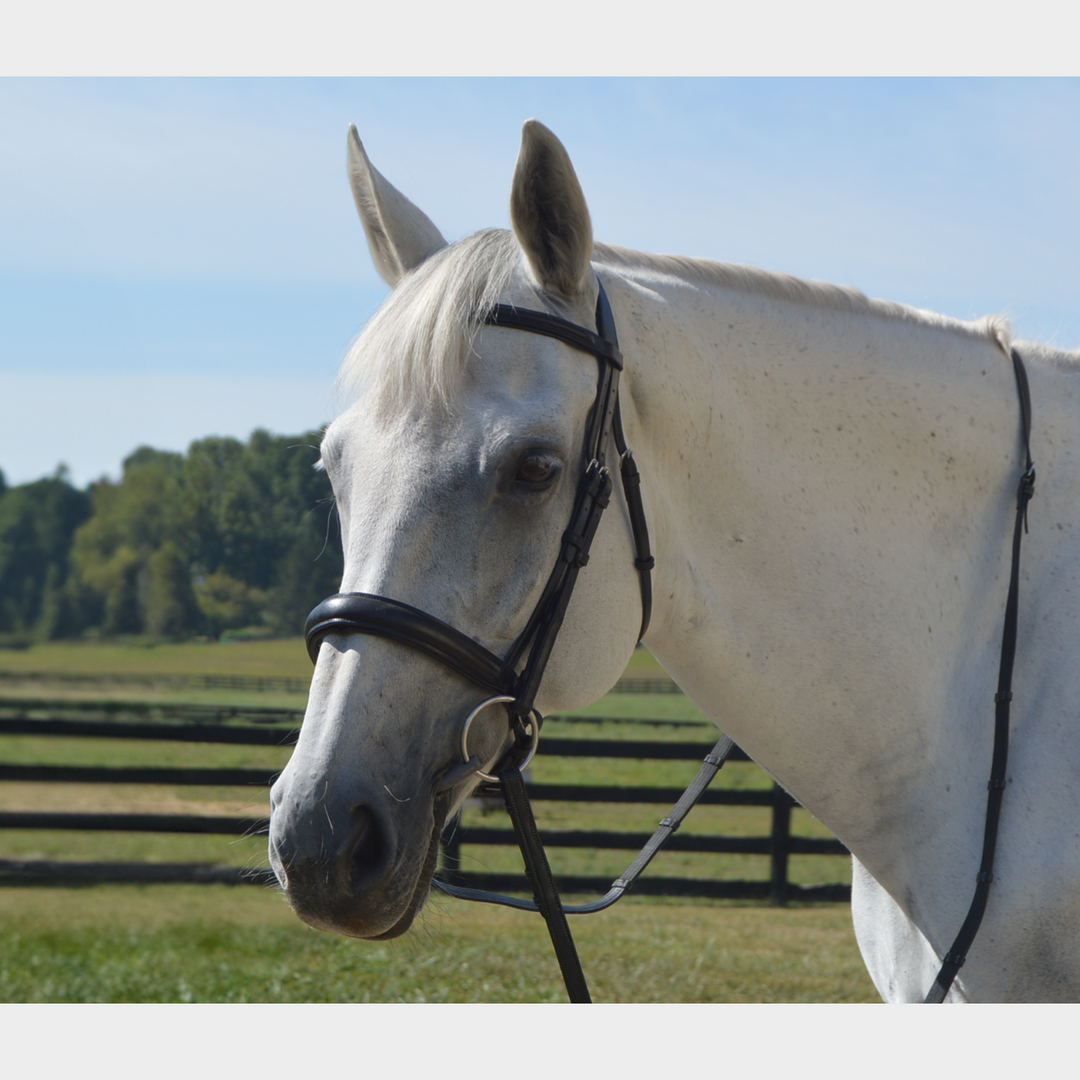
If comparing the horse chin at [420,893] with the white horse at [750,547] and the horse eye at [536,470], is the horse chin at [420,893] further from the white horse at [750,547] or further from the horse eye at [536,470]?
the horse eye at [536,470]

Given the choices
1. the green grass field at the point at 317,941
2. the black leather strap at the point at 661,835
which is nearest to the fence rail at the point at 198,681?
the green grass field at the point at 317,941

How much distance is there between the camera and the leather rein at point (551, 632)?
148 cm

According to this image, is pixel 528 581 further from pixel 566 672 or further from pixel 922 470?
pixel 922 470

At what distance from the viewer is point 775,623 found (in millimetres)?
1857

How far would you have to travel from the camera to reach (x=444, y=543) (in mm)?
1512

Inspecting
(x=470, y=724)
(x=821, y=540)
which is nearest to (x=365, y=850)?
(x=470, y=724)

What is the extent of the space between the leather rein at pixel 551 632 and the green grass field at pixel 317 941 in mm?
2180

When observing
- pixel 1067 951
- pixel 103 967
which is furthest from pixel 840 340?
pixel 103 967

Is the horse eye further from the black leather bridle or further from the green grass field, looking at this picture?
the green grass field

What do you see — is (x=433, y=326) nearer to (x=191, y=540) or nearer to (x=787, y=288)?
(x=787, y=288)

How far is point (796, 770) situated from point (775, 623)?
12.7 inches

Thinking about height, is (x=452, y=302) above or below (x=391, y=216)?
below

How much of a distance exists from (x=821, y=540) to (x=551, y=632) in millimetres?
649

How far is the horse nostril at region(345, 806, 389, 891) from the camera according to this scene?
1.40 m
